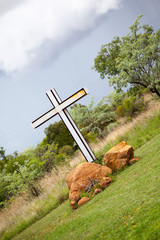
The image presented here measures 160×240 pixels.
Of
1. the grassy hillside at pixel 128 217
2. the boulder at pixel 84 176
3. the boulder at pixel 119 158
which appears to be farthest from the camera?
the boulder at pixel 119 158

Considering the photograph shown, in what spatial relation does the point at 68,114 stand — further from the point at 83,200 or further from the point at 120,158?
the point at 83,200

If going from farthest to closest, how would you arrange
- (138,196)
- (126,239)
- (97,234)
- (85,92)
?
1. (85,92)
2. (138,196)
3. (97,234)
4. (126,239)

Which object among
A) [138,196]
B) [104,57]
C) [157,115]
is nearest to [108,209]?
[138,196]

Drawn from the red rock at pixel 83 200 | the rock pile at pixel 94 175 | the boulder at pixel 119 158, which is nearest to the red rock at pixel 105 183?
the rock pile at pixel 94 175

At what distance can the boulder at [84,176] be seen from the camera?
245 inches

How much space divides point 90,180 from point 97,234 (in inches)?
110

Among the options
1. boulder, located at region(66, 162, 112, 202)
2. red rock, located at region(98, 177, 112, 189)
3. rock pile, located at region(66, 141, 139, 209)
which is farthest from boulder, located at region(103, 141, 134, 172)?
red rock, located at region(98, 177, 112, 189)

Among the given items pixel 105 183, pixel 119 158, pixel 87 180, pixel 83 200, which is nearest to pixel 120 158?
pixel 119 158

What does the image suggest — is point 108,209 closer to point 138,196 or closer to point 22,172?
point 138,196

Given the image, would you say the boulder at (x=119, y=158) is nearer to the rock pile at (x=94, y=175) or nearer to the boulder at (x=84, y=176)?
the rock pile at (x=94, y=175)

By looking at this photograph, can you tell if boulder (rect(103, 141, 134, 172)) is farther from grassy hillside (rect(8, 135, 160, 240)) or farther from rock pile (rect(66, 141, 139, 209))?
grassy hillside (rect(8, 135, 160, 240))

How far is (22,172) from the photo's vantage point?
14.9m

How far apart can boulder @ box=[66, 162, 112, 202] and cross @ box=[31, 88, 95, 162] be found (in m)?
0.82

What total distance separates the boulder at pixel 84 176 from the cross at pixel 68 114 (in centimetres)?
82
